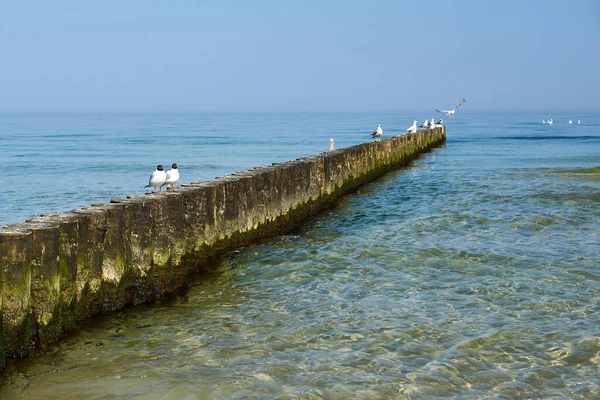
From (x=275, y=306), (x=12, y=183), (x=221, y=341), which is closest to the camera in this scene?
(x=221, y=341)

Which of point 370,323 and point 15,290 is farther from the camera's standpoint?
point 370,323

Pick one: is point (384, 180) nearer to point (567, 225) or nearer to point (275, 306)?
point (567, 225)

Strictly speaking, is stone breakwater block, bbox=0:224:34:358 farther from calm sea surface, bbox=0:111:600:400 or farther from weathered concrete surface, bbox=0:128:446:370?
calm sea surface, bbox=0:111:600:400

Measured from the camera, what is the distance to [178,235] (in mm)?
8945

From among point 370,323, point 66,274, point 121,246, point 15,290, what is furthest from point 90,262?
point 370,323

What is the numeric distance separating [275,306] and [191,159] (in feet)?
106

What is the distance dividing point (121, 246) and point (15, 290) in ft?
5.90

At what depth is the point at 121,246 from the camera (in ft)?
24.9

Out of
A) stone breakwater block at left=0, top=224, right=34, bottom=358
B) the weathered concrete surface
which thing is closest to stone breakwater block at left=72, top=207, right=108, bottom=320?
the weathered concrete surface

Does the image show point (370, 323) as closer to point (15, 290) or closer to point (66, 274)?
point (66, 274)

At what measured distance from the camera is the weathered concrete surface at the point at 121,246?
5.98 metres

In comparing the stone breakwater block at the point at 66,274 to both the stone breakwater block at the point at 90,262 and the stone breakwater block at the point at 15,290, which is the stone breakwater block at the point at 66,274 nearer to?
the stone breakwater block at the point at 90,262

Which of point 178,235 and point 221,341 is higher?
point 178,235

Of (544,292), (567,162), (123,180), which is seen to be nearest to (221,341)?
(544,292)
